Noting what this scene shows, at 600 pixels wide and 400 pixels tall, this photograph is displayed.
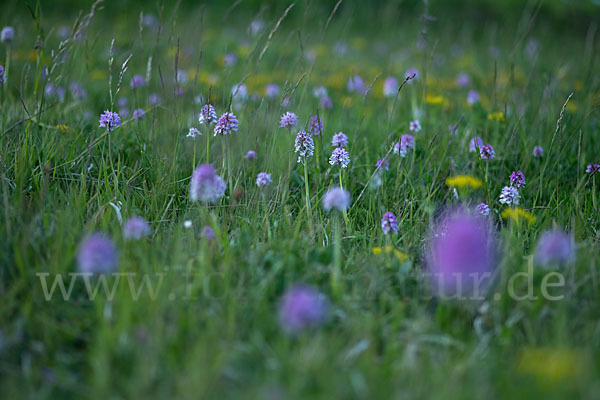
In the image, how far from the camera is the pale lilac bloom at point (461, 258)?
4.67 ft

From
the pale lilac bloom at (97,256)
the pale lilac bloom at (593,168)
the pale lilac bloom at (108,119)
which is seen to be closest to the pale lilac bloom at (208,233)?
the pale lilac bloom at (97,256)

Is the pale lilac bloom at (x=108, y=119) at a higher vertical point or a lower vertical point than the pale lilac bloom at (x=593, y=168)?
higher

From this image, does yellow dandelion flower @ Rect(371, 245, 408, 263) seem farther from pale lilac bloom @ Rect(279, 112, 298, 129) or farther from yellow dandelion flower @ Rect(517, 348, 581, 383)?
pale lilac bloom @ Rect(279, 112, 298, 129)

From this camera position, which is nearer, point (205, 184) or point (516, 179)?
point (205, 184)

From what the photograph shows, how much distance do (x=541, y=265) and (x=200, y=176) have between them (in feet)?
4.05

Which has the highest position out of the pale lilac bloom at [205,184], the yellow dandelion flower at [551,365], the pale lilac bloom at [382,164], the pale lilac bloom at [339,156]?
the pale lilac bloom at [339,156]

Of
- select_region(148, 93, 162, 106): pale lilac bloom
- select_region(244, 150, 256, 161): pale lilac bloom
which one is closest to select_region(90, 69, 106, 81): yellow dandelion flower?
select_region(148, 93, 162, 106): pale lilac bloom

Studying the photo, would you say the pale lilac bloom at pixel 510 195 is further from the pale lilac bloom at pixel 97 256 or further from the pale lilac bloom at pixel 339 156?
the pale lilac bloom at pixel 97 256

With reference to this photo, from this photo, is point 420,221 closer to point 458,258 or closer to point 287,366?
point 458,258

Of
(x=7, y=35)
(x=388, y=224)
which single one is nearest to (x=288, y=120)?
(x=388, y=224)

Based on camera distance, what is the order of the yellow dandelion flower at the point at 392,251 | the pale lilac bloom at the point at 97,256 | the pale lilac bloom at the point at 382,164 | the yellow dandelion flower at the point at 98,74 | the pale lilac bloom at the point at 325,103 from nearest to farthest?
the pale lilac bloom at the point at 97,256, the yellow dandelion flower at the point at 392,251, the pale lilac bloom at the point at 382,164, the pale lilac bloom at the point at 325,103, the yellow dandelion flower at the point at 98,74

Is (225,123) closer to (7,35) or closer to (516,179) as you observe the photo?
(516,179)

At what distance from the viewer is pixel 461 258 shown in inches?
55.9

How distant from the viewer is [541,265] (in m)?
1.71
